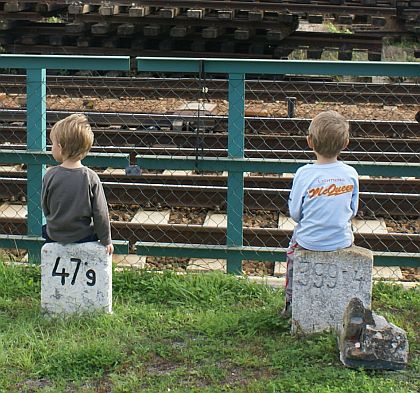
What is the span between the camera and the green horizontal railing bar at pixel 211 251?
7.12 m

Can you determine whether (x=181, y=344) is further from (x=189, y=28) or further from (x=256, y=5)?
(x=189, y=28)

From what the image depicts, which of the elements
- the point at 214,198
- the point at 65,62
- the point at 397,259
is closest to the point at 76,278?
the point at 65,62

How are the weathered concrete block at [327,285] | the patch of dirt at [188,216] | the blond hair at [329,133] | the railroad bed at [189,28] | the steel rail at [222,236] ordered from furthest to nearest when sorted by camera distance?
the railroad bed at [189,28] → the patch of dirt at [188,216] → the steel rail at [222,236] → the weathered concrete block at [327,285] → the blond hair at [329,133]

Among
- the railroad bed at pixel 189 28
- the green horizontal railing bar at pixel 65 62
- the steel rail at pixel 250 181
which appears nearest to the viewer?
the green horizontal railing bar at pixel 65 62

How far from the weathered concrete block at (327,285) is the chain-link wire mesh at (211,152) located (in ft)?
5.04

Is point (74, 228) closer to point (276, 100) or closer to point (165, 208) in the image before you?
point (165, 208)

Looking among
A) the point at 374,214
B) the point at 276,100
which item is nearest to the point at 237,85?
the point at 374,214

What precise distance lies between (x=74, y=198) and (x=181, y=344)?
1035mm

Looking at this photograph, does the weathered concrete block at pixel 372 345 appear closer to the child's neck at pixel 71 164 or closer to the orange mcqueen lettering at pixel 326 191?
the orange mcqueen lettering at pixel 326 191

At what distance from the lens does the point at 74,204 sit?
5934 millimetres

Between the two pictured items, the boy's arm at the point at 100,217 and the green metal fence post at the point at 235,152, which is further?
the green metal fence post at the point at 235,152

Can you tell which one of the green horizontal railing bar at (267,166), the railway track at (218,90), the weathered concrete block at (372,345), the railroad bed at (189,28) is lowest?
the weathered concrete block at (372,345)

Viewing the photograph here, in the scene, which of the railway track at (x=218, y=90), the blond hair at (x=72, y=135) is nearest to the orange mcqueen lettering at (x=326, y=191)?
the blond hair at (x=72, y=135)

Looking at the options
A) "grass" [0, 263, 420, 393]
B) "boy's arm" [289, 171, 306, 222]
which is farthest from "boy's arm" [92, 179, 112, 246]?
"boy's arm" [289, 171, 306, 222]
